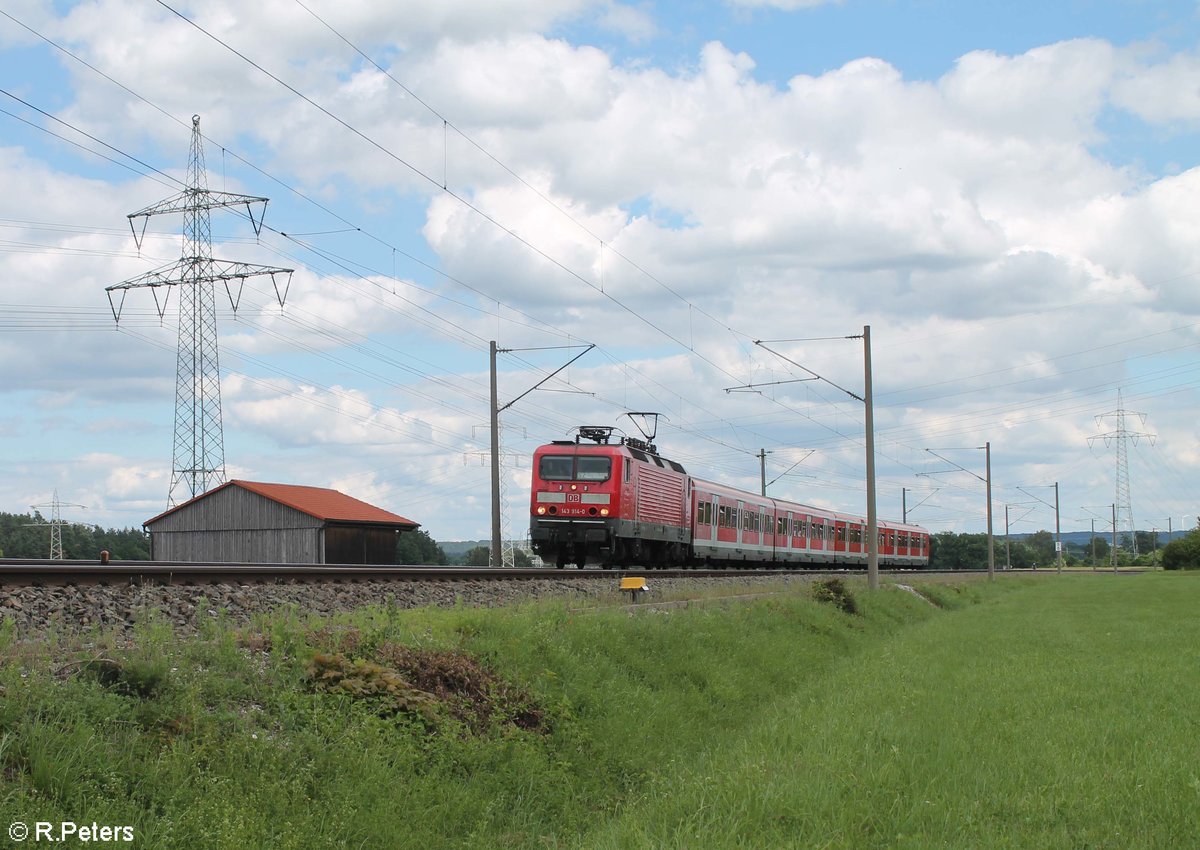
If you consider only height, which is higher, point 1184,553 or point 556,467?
point 556,467

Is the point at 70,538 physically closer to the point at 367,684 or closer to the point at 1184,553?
the point at 367,684

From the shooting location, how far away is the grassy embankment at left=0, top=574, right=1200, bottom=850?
22.0 feet

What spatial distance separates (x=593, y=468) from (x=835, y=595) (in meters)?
8.23

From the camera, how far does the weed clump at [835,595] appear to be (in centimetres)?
2681

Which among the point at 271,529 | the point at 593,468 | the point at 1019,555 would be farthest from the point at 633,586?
the point at 1019,555

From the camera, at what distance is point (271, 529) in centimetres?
4469

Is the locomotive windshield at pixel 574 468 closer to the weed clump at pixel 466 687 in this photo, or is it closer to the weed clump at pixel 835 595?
the weed clump at pixel 835 595

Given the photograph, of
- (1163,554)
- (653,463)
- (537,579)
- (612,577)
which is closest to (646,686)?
(537,579)

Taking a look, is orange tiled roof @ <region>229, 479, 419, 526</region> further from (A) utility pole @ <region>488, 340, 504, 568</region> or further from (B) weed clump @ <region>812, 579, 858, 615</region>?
(B) weed clump @ <region>812, 579, 858, 615</region>

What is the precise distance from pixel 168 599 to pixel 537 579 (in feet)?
36.3

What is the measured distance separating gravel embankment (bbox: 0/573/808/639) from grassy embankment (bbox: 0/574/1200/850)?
1.52 meters

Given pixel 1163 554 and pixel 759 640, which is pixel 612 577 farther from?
pixel 1163 554

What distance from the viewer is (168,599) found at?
1346 centimetres

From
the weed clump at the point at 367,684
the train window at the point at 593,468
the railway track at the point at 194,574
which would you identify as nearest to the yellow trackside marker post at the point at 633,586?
the railway track at the point at 194,574
